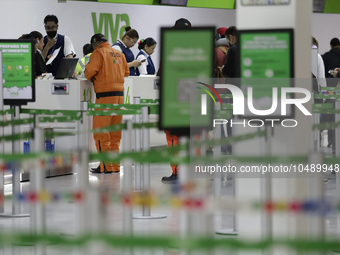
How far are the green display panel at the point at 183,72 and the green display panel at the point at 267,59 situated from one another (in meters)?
0.26

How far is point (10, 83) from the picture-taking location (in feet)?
19.6

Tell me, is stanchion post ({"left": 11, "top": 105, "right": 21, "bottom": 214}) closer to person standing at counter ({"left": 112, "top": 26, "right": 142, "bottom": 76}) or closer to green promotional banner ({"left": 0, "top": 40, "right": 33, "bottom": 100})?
green promotional banner ({"left": 0, "top": 40, "right": 33, "bottom": 100})

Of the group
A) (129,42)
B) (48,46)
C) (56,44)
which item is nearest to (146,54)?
(129,42)

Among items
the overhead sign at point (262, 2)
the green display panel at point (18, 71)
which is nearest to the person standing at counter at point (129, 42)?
the green display panel at point (18, 71)

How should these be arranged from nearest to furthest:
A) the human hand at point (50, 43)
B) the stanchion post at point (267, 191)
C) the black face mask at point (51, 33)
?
the stanchion post at point (267, 191), the black face mask at point (51, 33), the human hand at point (50, 43)

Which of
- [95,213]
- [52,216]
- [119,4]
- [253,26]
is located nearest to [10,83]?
[52,216]

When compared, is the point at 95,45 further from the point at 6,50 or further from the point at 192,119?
the point at 192,119

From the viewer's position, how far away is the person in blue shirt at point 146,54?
32.0ft

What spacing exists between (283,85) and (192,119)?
54 centimetres

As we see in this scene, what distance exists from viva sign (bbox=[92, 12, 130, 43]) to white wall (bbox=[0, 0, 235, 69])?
2.2 inches

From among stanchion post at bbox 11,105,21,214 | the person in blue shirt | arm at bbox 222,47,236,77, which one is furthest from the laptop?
stanchion post at bbox 11,105,21,214

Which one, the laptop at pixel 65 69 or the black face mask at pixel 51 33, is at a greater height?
the black face mask at pixel 51 33

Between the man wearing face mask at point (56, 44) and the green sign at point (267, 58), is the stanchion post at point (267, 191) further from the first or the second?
the man wearing face mask at point (56, 44)

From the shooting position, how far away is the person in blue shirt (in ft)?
32.0
